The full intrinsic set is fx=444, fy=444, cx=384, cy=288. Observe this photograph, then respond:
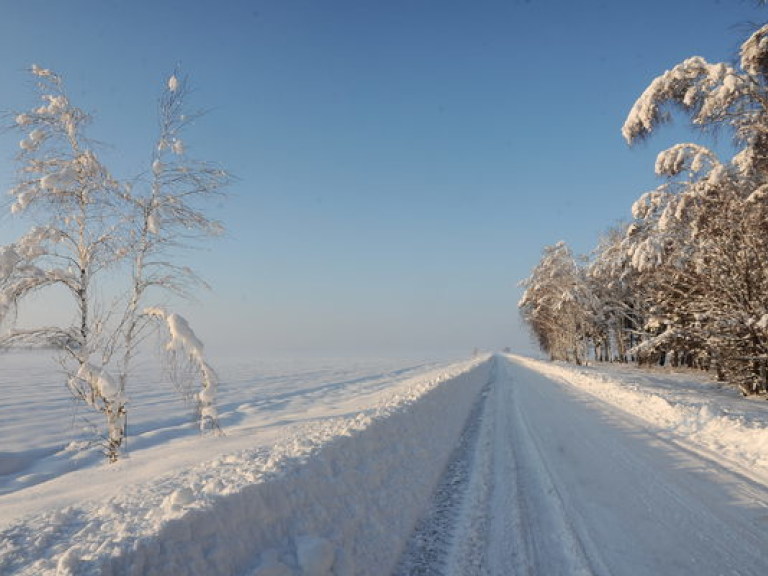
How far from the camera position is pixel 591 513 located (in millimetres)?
5000

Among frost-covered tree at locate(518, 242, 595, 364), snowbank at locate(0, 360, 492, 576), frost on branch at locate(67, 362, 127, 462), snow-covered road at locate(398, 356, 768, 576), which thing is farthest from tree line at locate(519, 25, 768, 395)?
frost-covered tree at locate(518, 242, 595, 364)

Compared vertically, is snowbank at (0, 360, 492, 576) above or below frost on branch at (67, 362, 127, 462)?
below

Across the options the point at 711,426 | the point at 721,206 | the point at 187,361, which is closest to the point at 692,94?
the point at 721,206

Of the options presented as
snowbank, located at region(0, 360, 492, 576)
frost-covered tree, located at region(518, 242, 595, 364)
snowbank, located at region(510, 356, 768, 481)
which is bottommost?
snowbank, located at region(510, 356, 768, 481)

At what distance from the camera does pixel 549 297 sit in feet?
145

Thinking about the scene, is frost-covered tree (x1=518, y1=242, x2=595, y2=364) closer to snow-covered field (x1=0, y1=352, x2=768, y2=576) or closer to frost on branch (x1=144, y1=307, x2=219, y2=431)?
snow-covered field (x1=0, y1=352, x2=768, y2=576)

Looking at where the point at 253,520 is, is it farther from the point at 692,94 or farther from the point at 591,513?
the point at 692,94

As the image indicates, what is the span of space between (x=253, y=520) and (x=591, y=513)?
3748 millimetres

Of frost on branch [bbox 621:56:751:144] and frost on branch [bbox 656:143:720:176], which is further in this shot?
frost on branch [bbox 656:143:720:176]

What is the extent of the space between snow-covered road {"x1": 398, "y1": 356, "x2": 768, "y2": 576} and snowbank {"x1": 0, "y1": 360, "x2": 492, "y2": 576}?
49cm

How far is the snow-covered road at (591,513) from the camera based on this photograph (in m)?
3.96

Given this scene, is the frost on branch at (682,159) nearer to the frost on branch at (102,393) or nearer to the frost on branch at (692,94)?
the frost on branch at (692,94)

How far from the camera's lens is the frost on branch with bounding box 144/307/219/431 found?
661 centimetres

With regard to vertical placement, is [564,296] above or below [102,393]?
above
